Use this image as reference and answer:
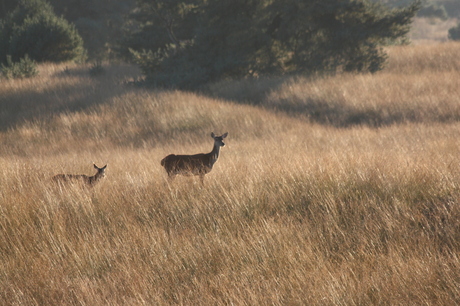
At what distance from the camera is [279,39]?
21.0 m

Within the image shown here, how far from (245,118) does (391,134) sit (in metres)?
4.49

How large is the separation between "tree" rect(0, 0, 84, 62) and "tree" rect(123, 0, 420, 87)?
7869 millimetres

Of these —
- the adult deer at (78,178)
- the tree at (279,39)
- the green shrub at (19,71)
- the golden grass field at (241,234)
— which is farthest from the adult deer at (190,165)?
the green shrub at (19,71)

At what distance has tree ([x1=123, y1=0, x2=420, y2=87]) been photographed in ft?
63.7

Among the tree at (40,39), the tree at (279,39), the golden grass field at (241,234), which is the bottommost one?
the golden grass field at (241,234)

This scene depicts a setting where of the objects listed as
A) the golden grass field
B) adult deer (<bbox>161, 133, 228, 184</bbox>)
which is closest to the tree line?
the golden grass field

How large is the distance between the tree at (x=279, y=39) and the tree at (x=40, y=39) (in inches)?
310

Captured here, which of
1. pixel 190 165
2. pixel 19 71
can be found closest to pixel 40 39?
pixel 19 71

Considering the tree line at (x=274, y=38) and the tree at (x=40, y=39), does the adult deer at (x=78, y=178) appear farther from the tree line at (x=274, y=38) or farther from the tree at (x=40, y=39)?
Answer: the tree at (x=40, y=39)

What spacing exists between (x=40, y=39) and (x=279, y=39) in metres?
14.2

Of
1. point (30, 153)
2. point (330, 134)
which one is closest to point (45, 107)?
point (30, 153)

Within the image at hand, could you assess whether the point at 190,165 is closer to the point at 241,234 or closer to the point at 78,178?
the point at 78,178

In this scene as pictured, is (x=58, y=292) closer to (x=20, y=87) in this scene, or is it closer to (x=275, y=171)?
(x=275, y=171)

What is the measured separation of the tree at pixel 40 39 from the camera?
25.4 metres
